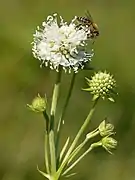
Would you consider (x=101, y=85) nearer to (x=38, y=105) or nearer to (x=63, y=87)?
(x=38, y=105)

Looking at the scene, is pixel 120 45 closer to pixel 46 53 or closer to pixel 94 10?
pixel 94 10

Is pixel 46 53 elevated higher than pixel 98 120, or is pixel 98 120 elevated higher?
pixel 98 120

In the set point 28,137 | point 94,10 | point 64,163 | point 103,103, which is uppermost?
point 94,10

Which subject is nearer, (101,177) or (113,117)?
(101,177)

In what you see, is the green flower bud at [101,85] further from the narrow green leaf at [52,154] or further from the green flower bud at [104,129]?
the narrow green leaf at [52,154]

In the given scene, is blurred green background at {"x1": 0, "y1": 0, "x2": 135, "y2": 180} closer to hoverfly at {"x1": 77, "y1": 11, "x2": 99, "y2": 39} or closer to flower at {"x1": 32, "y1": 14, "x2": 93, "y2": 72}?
hoverfly at {"x1": 77, "y1": 11, "x2": 99, "y2": 39}

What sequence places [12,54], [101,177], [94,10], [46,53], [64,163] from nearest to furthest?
[64,163] < [46,53] < [101,177] < [12,54] < [94,10]

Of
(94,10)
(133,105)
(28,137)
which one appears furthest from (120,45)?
(28,137)

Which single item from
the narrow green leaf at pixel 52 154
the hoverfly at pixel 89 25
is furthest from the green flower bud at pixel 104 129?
the hoverfly at pixel 89 25
